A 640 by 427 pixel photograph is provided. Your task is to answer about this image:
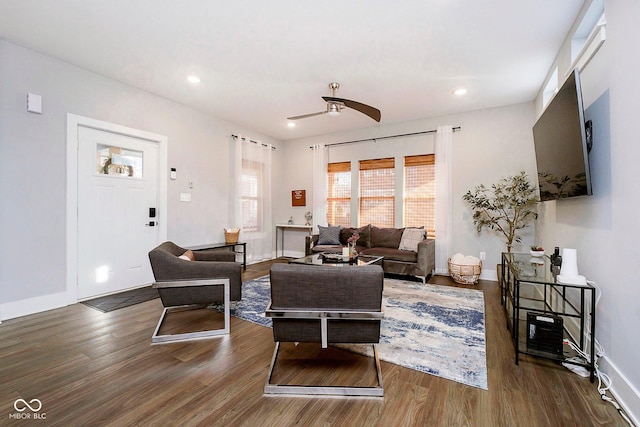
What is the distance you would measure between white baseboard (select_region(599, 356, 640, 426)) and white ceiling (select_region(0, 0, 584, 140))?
2.73m

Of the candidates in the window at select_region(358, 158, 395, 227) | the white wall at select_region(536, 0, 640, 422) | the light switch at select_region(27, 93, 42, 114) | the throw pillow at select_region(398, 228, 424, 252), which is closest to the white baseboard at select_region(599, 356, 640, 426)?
the white wall at select_region(536, 0, 640, 422)

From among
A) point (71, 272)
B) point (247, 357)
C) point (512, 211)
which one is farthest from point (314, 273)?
point (512, 211)

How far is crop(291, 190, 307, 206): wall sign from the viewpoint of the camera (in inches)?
257

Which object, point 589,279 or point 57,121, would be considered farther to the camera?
point 57,121

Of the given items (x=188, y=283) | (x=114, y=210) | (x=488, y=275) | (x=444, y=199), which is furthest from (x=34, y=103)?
(x=488, y=275)

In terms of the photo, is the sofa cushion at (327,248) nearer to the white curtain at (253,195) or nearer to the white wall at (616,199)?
the white curtain at (253,195)

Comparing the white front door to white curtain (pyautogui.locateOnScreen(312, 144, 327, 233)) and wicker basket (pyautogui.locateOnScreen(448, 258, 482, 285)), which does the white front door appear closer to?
white curtain (pyautogui.locateOnScreen(312, 144, 327, 233))

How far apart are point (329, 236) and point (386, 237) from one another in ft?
3.44

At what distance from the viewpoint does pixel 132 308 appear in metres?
3.24

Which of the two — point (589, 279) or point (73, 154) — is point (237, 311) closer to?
point (73, 154)

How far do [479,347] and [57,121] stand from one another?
16.2ft

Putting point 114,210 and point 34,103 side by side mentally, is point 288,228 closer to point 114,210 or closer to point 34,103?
point 114,210

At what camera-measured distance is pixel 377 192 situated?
5680 millimetres

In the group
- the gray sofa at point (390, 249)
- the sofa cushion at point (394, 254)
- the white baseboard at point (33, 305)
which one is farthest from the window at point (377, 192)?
the white baseboard at point (33, 305)
